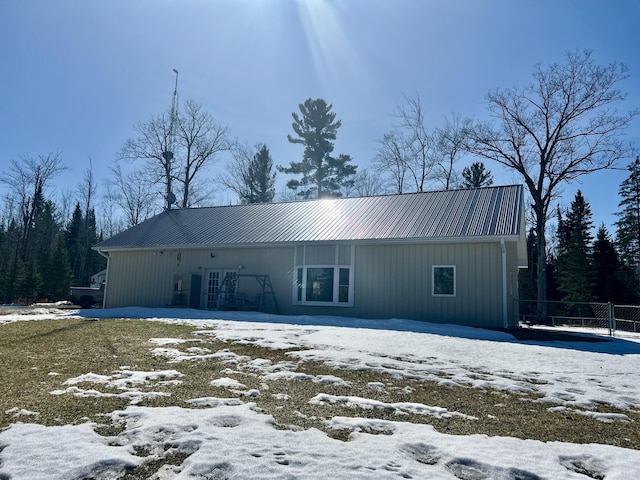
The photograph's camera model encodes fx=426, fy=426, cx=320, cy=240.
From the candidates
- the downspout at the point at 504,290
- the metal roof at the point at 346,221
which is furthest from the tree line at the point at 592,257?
the downspout at the point at 504,290

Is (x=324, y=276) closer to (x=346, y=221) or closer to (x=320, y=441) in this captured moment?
(x=346, y=221)

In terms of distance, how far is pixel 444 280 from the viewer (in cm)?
1199

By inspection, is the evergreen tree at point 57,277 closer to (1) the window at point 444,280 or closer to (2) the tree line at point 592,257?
(1) the window at point 444,280

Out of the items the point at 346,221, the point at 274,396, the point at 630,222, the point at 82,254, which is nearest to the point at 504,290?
the point at 346,221

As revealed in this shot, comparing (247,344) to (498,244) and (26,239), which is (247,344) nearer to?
(498,244)

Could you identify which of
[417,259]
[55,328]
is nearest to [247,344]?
[55,328]

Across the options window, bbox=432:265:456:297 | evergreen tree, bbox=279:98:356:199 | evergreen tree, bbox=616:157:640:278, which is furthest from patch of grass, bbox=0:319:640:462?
evergreen tree, bbox=616:157:640:278

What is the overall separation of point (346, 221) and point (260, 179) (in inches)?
755

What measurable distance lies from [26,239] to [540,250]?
32.2 meters

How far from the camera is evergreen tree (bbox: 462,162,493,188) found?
95.9ft

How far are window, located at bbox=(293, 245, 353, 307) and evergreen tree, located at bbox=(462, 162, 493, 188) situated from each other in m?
18.8

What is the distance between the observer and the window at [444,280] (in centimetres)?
1188

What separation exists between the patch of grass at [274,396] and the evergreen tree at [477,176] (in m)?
25.9

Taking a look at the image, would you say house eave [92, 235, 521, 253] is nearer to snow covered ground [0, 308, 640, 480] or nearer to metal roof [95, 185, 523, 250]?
metal roof [95, 185, 523, 250]
